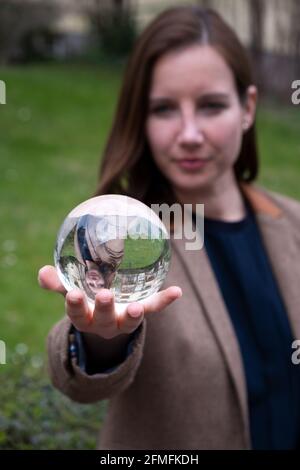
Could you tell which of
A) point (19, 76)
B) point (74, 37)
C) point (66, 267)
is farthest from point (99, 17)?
point (66, 267)

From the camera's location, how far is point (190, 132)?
8.75ft

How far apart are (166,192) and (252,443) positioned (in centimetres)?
108

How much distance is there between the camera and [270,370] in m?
2.79

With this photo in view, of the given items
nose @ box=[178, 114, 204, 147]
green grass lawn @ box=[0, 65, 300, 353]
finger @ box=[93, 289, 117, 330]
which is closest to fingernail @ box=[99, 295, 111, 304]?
finger @ box=[93, 289, 117, 330]

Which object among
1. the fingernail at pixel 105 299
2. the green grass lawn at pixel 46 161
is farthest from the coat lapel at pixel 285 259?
the green grass lawn at pixel 46 161

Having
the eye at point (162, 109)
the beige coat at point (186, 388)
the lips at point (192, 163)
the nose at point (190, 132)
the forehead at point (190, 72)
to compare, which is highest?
the forehead at point (190, 72)

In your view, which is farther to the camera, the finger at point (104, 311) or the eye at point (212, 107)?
the eye at point (212, 107)

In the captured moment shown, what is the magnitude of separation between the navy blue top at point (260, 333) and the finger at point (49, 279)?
1.18 metres

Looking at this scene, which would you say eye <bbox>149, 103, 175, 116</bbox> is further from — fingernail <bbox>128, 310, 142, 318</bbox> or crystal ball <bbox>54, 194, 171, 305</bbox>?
fingernail <bbox>128, 310, 142, 318</bbox>

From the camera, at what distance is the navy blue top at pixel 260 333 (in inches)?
108

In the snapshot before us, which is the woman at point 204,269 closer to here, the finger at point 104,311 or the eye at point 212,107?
the eye at point 212,107

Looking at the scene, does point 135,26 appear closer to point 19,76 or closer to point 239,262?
point 19,76
